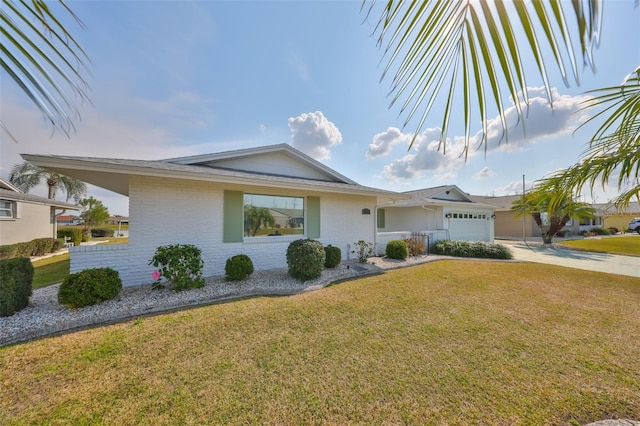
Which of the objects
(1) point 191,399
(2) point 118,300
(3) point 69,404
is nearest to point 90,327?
(2) point 118,300

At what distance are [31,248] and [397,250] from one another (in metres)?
18.3

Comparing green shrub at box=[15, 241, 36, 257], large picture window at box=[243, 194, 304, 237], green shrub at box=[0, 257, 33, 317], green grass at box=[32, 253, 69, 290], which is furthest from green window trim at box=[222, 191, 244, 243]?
green shrub at box=[15, 241, 36, 257]

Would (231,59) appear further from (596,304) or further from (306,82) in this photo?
(596,304)

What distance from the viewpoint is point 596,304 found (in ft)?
17.8

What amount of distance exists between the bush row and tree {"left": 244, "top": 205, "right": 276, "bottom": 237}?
11066 millimetres

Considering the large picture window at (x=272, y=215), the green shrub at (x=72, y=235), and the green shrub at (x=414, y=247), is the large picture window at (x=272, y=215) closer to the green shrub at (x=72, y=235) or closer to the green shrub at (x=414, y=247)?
the green shrub at (x=414, y=247)

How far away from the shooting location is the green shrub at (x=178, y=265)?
17.7ft

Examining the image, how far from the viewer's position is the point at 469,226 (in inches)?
635

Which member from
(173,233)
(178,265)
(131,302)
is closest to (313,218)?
(173,233)

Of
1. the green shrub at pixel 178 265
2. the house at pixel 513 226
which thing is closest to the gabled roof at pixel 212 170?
the green shrub at pixel 178 265

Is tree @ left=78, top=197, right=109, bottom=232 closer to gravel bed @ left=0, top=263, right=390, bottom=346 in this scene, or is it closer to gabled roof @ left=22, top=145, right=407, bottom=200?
gabled roof @ left=22, top=145, right=407, bottom=200

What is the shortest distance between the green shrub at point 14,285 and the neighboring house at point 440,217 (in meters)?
13.4

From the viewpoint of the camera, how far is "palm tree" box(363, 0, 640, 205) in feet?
2.23

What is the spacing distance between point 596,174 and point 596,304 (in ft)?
16.6
